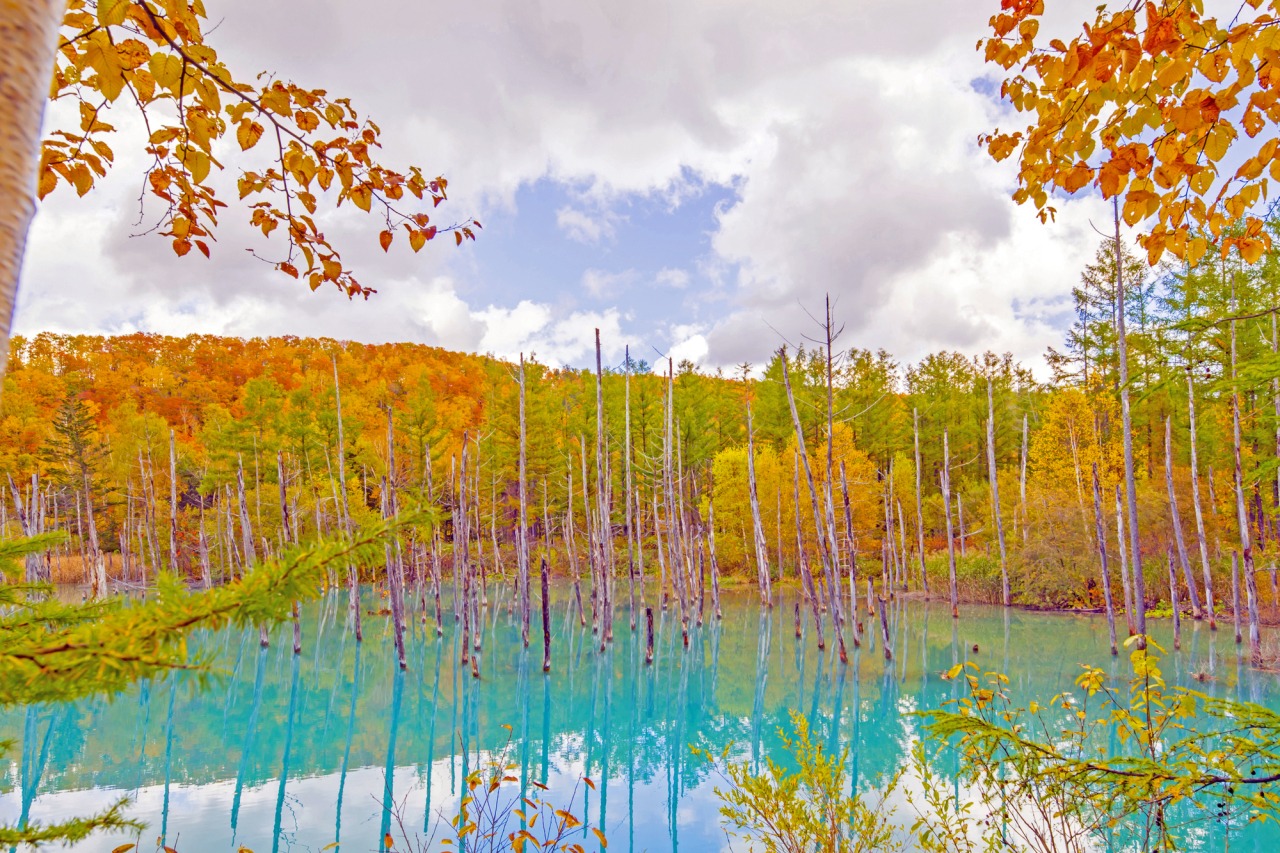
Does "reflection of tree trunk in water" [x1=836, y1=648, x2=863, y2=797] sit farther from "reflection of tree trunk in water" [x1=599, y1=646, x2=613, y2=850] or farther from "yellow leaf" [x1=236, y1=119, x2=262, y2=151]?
"yellow leaf" [x1=236, y1=119, x2=262, y2=151]

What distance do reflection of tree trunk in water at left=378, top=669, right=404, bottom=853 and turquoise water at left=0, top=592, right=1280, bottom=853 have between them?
1.5 inches

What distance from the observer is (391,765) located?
28.7 ft

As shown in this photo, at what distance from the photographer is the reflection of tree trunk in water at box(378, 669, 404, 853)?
266 inches

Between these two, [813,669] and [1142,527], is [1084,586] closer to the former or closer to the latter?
[1142,527]

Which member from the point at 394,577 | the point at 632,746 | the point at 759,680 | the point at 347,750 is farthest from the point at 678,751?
the point at 394,577

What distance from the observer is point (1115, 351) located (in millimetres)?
23469

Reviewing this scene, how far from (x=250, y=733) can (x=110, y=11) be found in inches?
446

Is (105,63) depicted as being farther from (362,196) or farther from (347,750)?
(347,750)

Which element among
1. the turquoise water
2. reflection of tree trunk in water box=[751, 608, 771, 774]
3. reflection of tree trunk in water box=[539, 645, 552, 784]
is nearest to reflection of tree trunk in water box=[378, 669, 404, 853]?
the turquoise water

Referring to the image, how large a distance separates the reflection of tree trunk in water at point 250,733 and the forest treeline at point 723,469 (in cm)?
270

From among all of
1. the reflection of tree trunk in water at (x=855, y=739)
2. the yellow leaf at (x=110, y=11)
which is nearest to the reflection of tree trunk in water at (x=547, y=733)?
the reflection of tree trunk in water at (x=855, y=739)

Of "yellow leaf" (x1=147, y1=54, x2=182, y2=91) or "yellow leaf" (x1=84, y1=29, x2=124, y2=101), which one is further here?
"yellow leaf" (x1=147, y1=54, x2=182, y2=91)

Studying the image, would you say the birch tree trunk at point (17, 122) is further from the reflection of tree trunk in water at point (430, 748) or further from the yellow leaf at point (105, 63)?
the reflection of tree trunk in water at point (430, 748)

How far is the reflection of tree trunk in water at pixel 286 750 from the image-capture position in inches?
265
